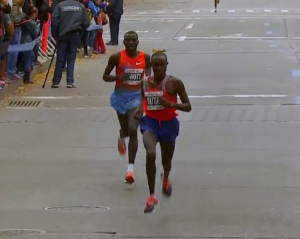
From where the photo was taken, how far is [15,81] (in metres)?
14.8

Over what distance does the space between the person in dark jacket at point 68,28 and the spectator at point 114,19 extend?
324 inches

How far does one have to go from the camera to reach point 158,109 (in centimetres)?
737

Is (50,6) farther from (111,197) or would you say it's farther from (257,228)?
(257,228)

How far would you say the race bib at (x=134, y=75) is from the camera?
848 centimetres

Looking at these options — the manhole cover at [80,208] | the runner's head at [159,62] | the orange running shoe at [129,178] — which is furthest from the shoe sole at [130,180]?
the runner's head at [159,62]

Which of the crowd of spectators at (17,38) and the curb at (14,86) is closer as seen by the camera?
the crowd of spectators at (17,38)

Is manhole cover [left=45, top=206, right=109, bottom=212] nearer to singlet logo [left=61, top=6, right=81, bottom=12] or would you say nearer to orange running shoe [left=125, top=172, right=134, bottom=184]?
orange running shoe [left=125, top=172, right=134, bottom=184]

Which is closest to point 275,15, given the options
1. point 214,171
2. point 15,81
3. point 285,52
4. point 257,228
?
point 285,52

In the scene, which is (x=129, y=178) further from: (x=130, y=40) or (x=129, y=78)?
(x=130, y=40)

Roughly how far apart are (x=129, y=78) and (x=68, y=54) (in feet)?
23.1

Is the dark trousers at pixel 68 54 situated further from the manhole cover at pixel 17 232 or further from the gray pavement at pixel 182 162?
the manhole cover at pixel 17 232

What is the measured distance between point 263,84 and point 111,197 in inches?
313

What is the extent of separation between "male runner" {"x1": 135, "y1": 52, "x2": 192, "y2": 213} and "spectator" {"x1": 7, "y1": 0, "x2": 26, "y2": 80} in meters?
7.63

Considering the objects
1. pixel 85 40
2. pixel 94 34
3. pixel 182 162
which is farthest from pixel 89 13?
pixel 182 162
